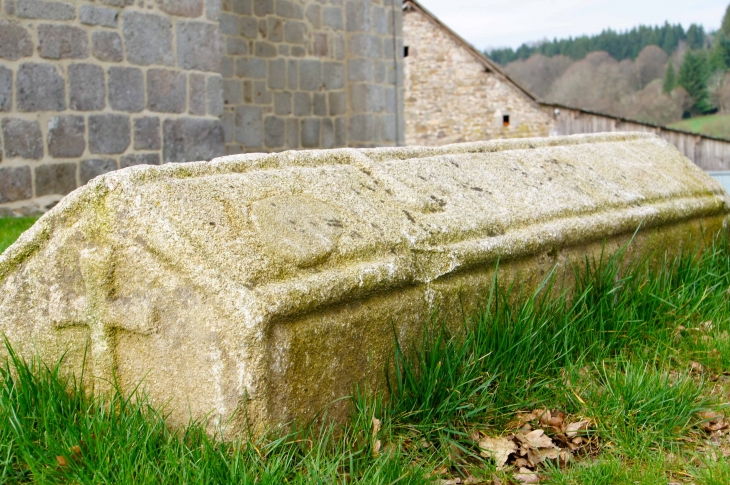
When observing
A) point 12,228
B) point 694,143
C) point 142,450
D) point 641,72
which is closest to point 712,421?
point 142,450

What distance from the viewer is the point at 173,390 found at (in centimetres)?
188

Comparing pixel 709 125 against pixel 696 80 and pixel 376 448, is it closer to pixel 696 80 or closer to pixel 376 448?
pixel 696 80

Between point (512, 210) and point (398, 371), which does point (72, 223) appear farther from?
point (512, 210)

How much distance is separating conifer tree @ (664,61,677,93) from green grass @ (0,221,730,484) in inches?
1846

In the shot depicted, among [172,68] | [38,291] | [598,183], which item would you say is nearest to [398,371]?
[38,291]

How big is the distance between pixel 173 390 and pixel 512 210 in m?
1.30

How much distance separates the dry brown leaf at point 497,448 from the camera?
195cm

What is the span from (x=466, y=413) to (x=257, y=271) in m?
0.72

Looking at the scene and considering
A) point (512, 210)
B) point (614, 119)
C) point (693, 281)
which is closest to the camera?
point (512, 210)

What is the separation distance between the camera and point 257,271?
1.83m

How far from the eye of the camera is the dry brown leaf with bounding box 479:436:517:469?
6.41 ft

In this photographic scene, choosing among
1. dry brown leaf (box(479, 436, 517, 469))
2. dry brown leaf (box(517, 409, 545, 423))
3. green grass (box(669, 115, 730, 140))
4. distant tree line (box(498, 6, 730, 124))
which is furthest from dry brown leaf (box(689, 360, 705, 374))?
distant tree line (box(498, 6, 730, 124))

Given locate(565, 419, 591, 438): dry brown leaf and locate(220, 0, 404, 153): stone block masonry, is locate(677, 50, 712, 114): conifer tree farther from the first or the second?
locate(565, 419, 591, 438): dry brown leaf

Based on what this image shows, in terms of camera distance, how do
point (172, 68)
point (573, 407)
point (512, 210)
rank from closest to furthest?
point (573, 407) < point (512, 210) < point (172, 68)
